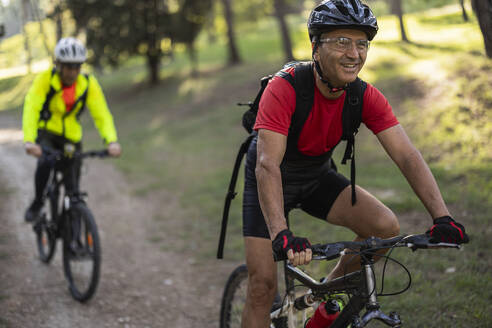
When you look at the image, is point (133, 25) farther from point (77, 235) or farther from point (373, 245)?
point (373, 245)

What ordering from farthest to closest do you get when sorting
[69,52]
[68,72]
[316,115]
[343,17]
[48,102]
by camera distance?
[48,102], [68,72], [69,52], [316,115], [343,17]

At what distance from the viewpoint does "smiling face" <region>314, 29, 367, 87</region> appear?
2904mm

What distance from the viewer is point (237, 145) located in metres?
13.0

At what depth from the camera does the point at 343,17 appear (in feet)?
9.39

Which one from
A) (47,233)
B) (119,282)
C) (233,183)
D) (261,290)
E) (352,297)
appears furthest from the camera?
(47,233)

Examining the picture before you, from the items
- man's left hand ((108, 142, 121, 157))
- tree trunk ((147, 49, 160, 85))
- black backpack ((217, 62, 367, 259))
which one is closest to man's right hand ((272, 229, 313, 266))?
black backpack ((217, 62, 367, 259))

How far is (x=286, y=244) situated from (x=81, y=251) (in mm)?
3512

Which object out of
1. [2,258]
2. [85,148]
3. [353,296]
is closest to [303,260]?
[353,296]

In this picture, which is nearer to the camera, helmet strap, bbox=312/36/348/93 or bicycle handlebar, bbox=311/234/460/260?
bicycle handlebar, bbox=311/234/460/260

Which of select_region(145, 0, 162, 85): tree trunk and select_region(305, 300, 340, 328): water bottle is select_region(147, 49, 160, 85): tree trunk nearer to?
select_region(145, 0, 162, 85): tree trunk

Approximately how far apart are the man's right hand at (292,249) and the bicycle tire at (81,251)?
3059mm

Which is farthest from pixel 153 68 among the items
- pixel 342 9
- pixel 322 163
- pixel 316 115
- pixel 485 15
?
pixel 342 9

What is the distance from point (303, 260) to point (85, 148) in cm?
1445

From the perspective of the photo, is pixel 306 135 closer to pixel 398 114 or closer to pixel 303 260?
pixel 303 260
